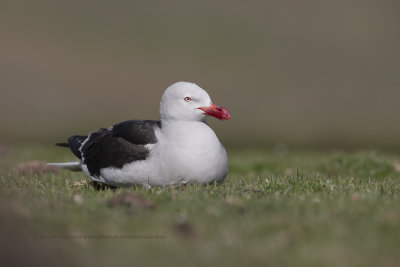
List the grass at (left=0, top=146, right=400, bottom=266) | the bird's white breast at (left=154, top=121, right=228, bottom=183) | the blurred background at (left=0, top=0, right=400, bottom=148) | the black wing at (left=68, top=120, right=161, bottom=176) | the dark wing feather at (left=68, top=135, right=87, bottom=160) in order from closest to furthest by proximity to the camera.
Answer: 1. the grass at (left=0, top=146, right=400, bottom=266)
2. the bird's white breast at (left=154, top=121, right=228, bottom=183)
3. the black wing at (left=68, top=120, right=161, bottom=176)
4. the dark wing feather at (left=68, top=135, right=87, bottom=160)
5. the blurred background at (left=0, top=0, right=400, bottom=148)

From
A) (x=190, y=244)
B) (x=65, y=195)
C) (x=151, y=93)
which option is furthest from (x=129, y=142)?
(x=151, y=93)

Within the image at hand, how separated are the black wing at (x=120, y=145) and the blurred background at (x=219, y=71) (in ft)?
60.6

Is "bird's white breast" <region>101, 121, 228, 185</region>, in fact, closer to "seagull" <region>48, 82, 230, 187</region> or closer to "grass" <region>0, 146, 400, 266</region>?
"seagull" <region>48, 82, 230, 187</region>

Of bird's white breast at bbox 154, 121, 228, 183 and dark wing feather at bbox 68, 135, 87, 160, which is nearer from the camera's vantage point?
bird's white breast at bbox 154, 121, 228, 183

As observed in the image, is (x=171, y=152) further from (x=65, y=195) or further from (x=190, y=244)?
(x=190, y=244)

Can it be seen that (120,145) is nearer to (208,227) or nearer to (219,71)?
(208,227)

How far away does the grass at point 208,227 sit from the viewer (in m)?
5.20

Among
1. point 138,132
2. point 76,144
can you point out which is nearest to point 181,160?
point 138,132

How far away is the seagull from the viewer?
27.1ft

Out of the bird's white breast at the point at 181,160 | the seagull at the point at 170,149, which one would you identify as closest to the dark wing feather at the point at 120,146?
the seagull at the point at 170,149

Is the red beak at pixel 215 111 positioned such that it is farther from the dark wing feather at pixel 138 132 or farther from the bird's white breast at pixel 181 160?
the dark wing feather at pixel 138 132

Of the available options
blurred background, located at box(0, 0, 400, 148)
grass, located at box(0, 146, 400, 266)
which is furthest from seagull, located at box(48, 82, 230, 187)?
blurred background, located at box(0, 0, 400, 148)

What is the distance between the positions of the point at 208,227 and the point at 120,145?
3.32 m

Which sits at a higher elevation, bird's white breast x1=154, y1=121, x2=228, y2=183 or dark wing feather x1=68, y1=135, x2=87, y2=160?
bird's white breast x1=154, y1=121, x2=228, y2=183
